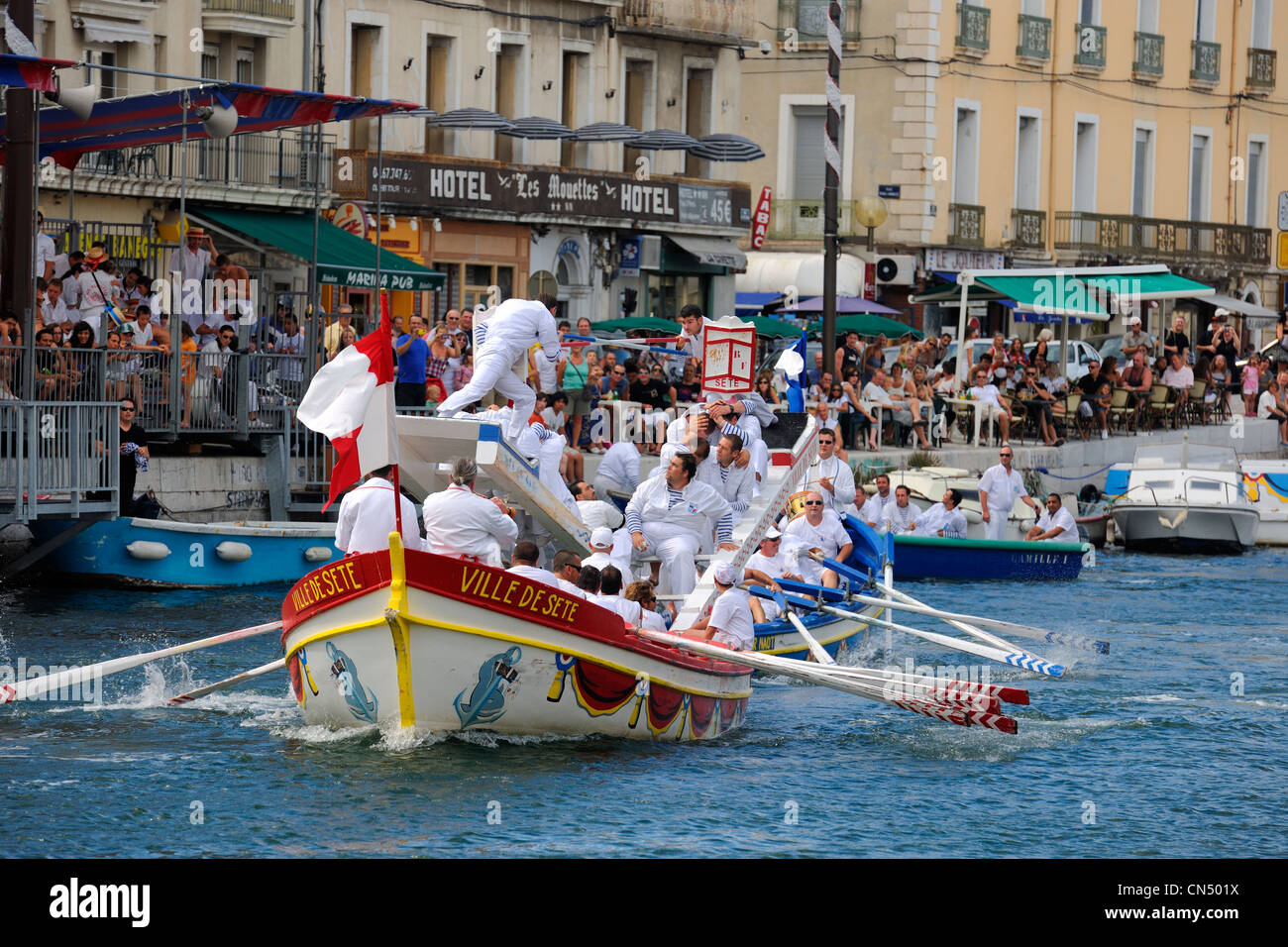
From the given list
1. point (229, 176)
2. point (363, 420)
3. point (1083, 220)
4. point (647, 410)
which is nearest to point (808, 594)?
point (363, 420)

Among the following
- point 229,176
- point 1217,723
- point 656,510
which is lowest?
point 1217,723

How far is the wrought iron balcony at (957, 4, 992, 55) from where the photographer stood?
49.5 metres

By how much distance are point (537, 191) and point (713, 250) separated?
216 inches

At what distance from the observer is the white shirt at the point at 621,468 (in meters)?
23.2

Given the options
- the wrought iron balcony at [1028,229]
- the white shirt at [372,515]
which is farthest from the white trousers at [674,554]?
the wrought iron balcony at [1028,229]

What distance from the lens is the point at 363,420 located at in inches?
562

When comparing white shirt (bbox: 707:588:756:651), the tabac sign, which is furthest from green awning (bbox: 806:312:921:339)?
white shirt (bbox: 707:588:756:651)

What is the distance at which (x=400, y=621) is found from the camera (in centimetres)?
1470

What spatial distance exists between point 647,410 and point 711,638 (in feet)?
Answer: 44.5

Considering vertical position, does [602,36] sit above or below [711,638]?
above

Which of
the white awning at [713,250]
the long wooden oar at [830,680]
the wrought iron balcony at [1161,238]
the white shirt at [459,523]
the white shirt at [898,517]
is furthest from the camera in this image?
the wrought iron balcony at [1161,238]

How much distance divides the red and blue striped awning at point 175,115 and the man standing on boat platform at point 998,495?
1090 cm

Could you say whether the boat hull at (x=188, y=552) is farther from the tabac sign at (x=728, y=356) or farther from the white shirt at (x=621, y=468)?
the tabac sign at (x=728, y=356)

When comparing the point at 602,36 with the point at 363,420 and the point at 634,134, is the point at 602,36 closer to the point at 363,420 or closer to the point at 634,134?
the point at 634,134
